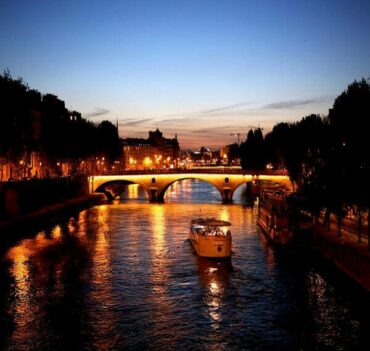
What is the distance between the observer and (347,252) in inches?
1518

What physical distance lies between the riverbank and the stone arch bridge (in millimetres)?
4616

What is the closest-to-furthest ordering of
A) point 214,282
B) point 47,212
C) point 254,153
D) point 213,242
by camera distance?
point 214,282, point 213,242, point 47,212, point 254,153

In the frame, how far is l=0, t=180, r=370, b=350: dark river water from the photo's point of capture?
84.9ft

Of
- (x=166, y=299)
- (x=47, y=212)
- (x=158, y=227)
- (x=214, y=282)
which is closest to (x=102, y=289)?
(x=166, y=299)

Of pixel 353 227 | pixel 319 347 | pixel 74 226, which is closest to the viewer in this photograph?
pixel 319 347

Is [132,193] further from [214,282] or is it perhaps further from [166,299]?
[166,299]

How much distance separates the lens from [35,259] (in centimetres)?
4422

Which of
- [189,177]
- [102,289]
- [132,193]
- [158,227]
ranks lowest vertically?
[102,289]

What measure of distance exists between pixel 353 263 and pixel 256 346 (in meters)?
12.7

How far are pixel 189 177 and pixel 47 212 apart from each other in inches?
1511

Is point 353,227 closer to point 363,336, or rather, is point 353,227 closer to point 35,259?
point 363,336

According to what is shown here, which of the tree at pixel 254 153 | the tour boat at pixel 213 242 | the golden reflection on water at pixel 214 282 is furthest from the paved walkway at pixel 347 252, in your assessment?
the tree at pixel 254 153

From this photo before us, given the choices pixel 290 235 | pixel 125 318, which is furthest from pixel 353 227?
pixel 125 318

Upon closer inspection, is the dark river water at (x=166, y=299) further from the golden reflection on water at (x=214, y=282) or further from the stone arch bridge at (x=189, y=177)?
the stone arch bridge at (x=189, y=177)
